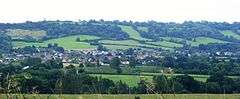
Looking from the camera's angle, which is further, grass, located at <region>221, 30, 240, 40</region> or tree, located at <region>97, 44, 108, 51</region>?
grass, located at <region>221, 30, 240, 40</region>

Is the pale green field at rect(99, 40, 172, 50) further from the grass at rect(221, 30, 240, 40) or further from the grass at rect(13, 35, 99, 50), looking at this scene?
the grass at rect(221, 30, 240, 40)

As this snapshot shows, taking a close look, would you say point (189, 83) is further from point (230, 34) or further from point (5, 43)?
point (230, 34)

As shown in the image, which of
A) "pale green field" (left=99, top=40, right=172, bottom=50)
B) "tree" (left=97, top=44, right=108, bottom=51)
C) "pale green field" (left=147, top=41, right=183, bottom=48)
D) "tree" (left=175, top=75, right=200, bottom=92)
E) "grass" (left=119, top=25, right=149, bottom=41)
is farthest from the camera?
"grass" (left=119, top=25, right=149, bottom=41)

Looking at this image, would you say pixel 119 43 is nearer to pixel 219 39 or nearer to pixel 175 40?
pixel 175 40

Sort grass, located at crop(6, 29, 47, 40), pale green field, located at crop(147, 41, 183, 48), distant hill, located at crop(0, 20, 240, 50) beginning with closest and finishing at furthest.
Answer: distant hill, located at crop(0, 20, 240, 50)
pale green field, located at crop(147, 41, 183, 48)
grass, located at crop(6, 29, 47, 40)

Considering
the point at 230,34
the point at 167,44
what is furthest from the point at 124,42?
the point at 230,34

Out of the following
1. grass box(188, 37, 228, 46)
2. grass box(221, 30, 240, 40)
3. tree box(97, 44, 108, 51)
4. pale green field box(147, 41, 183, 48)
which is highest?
tree box(97, 44, 108, 51)

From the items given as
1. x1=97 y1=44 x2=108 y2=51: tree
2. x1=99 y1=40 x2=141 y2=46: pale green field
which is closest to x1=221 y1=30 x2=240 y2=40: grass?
x1=99 y1=40 x2=141 y2=46: pale green field

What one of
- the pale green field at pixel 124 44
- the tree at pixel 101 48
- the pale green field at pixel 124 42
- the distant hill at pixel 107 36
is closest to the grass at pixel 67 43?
the distant hill at pixel 107 36

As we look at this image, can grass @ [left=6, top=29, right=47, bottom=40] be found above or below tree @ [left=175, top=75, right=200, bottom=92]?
below
